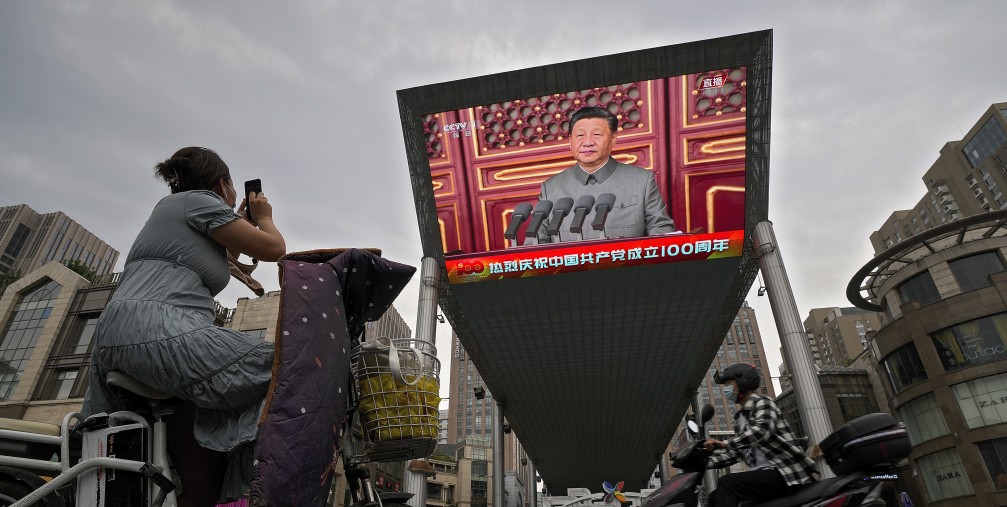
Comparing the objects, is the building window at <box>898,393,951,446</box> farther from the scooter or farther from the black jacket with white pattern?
the scooter

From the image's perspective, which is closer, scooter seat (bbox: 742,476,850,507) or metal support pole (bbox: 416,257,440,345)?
scooter seat (bbox: 742,476,850,507)

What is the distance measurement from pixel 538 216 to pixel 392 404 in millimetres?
14033

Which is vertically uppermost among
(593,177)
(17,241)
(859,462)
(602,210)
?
(17,241)

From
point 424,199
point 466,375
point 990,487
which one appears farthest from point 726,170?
point 466,375

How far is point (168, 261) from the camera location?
193 centimetres

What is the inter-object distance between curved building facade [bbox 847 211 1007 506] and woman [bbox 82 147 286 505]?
30939 mm

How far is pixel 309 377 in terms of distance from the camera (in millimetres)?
1727

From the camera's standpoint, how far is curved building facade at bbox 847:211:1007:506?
926 inches

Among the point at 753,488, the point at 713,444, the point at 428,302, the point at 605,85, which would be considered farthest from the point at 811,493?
the point at 428,302

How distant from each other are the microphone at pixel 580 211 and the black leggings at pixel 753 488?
12.5 meters

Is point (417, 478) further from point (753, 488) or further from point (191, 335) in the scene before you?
point (191, 335)

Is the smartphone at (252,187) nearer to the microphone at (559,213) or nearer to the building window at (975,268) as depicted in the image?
the microphone at (559,213)

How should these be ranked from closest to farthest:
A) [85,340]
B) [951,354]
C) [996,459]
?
[996,459], [85,340], [951,354]

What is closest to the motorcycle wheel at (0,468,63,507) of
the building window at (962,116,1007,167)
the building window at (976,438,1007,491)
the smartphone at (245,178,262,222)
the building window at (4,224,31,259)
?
the smartphone at (245,178,262,222)
